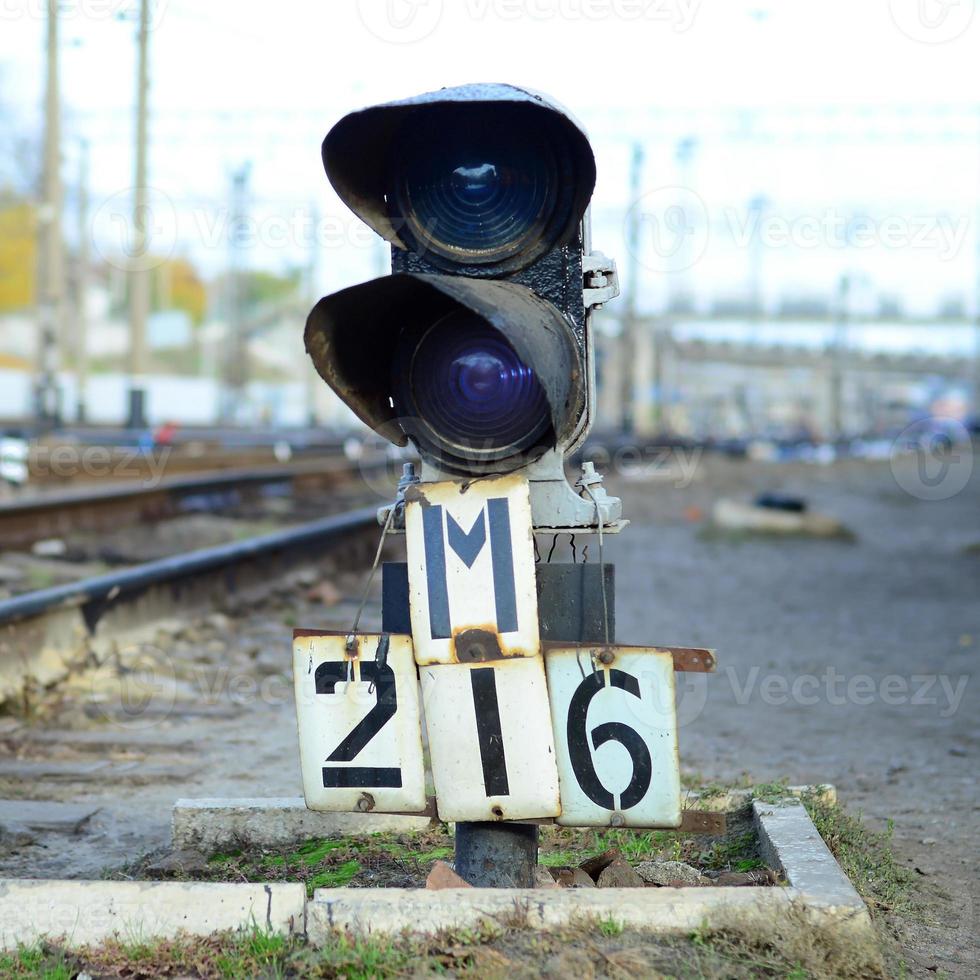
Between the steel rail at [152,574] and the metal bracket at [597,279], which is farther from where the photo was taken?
the steel rail at [152,574]

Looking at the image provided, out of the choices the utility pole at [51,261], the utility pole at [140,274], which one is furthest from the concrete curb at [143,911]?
the utility pole at [140,274]

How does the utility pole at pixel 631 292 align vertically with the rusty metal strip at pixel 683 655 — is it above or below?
above

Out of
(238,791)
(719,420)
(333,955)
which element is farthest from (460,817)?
(719,420)

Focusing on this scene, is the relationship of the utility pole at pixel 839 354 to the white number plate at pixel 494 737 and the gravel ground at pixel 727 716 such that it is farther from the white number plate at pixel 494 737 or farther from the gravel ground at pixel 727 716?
the white number plate at pixel 494 737

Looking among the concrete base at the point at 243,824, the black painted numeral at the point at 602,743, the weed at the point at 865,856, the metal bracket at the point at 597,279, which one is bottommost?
the weed at the point at 865,856

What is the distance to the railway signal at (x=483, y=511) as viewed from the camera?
294 cm

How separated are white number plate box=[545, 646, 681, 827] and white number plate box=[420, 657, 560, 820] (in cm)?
5

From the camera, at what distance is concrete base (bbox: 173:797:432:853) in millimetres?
3865

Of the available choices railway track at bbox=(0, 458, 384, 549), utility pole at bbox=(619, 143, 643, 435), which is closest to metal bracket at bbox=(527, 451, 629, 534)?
railway track at bbox=(0, 458, 384, 549)

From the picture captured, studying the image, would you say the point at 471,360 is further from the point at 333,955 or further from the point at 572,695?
the point at 333,955

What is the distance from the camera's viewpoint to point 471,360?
304 cm

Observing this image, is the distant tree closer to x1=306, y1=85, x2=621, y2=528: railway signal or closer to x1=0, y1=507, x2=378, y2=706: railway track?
x1=0, y1=507, x2=378, y2=706: railway track

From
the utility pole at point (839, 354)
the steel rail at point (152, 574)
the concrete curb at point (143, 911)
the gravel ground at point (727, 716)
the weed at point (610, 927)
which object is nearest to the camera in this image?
the weed at point (610, 927)

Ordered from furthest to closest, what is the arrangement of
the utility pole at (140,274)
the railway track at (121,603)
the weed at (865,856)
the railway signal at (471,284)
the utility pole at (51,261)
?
the utility pole at (140,274) < the utility pole at (51,261) < the railway track at (121,603) < the weed at (865,856) < the railway signal at (471,284)
